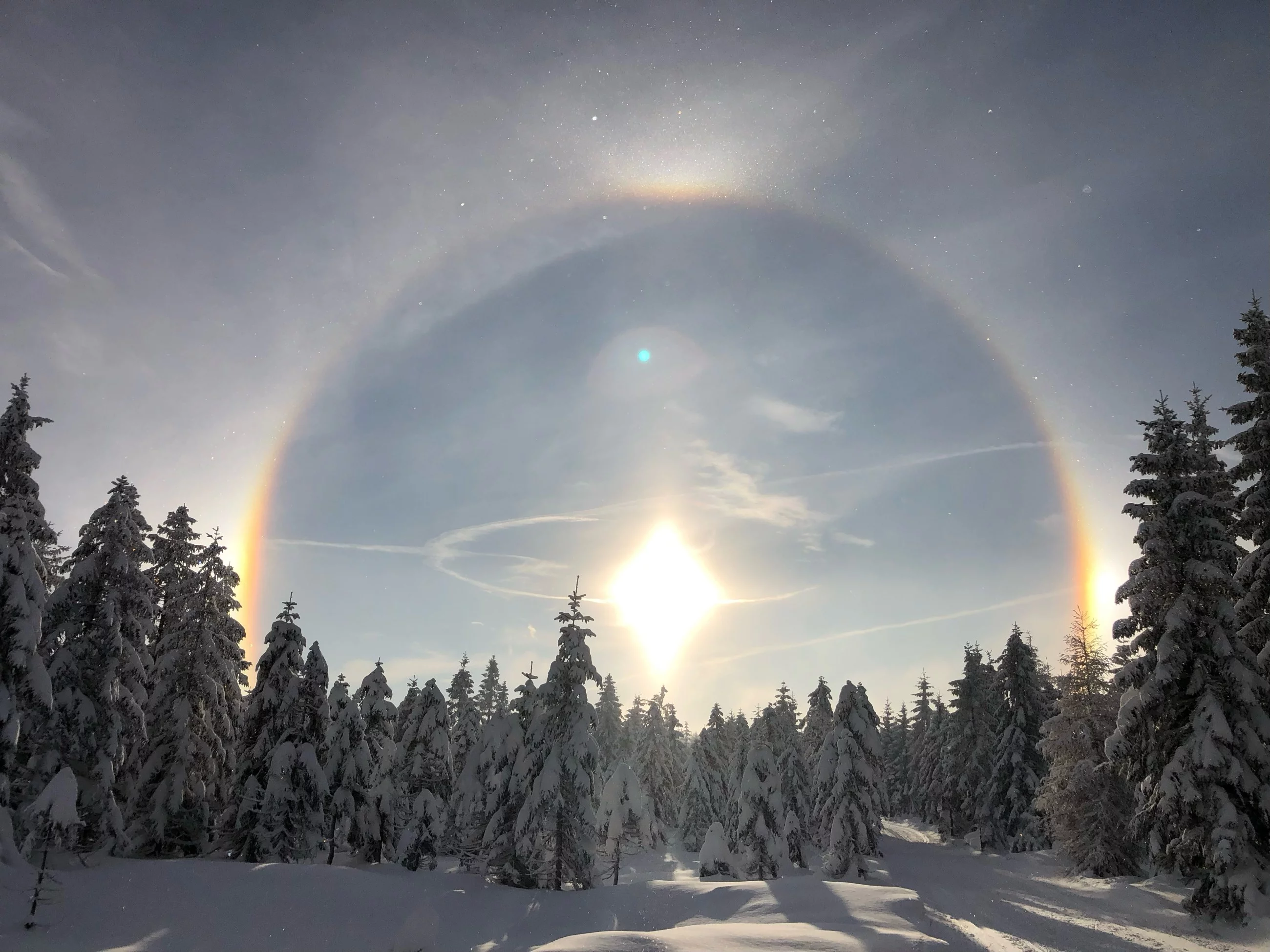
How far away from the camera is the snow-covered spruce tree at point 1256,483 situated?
19.8 m

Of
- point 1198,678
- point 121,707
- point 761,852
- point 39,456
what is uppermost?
point 39,456

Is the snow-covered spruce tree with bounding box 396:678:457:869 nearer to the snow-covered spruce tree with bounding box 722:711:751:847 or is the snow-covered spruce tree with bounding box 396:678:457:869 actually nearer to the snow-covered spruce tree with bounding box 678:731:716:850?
the snow-covered spruce tree with bounding box 722:711:751:847

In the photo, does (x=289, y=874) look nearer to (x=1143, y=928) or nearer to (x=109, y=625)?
(x=109, y=625)

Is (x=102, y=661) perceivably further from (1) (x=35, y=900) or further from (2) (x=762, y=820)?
(2) (x=762, y=820)

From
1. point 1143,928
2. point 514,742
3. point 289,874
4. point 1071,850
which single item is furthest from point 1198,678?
point 289,874

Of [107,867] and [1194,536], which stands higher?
[1194,536]

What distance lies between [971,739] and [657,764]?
30.2 metres

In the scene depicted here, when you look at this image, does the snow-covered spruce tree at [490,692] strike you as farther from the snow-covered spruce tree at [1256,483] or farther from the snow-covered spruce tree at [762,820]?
the snow-covered spruce tree at [1256,483]

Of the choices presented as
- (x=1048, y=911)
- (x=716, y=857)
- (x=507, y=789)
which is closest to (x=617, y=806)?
(x=716, y=857)

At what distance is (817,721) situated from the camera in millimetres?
52094

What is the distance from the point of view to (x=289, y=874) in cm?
2323

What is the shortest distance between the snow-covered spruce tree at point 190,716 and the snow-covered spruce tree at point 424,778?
250 inches

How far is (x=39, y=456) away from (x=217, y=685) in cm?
1267

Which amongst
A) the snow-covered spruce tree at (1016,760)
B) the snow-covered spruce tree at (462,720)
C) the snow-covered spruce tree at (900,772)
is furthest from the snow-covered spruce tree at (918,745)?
the snow-covered spruce tree at (462,720)
